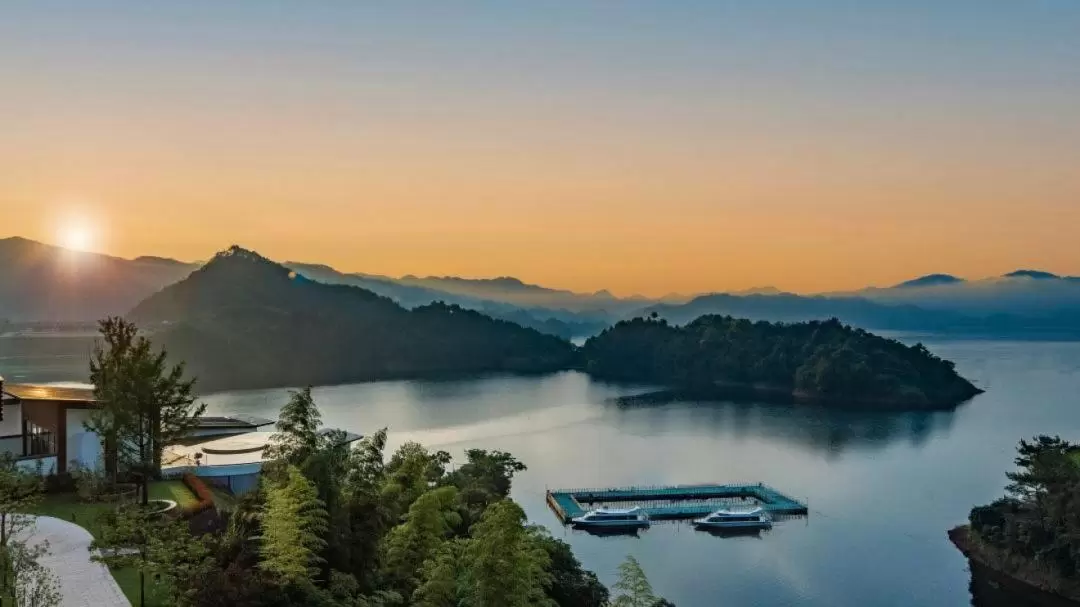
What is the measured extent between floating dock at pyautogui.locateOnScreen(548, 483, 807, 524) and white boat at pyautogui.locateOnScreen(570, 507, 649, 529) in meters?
0.94

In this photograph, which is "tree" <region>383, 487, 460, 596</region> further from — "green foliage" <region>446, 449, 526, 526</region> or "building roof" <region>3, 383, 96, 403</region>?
"building roof" <region>3, 383, 96, 403</region>

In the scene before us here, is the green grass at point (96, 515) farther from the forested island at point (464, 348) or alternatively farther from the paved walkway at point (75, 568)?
the forested island at point (464, 348)

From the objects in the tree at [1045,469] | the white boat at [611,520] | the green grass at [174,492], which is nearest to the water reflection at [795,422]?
the tree at [1045,469]

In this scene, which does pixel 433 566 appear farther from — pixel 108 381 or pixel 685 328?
pixel 685 328

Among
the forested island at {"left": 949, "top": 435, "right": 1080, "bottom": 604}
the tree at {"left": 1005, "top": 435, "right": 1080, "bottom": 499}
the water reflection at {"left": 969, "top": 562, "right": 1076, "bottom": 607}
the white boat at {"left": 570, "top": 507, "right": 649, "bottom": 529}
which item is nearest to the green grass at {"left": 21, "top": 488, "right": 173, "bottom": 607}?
the white boat at {"left": 570, "top": 507, "right": 649, "bottom": 529}

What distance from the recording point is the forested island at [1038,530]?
2661 cm

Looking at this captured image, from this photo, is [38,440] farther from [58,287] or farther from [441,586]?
[58,287]

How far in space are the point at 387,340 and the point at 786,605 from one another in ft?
315

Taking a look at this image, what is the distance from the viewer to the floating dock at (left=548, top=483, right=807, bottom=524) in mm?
36438

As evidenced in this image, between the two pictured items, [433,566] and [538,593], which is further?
[433,566]

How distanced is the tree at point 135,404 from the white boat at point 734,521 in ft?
76.5

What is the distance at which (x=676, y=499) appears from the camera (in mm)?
38938

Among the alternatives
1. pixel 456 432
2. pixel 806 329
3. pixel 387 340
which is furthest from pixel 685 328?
pixel 456 432

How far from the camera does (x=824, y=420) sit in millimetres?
65125
